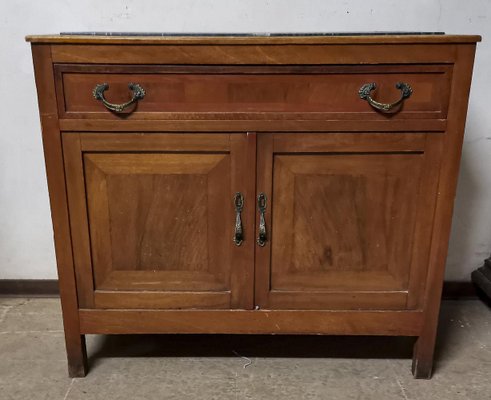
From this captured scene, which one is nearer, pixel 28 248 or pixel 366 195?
pixel 366 195

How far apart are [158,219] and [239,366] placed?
18.8 inches

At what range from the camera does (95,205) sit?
3.90 feet

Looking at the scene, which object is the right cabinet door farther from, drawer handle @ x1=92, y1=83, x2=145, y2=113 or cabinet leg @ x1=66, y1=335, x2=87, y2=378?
cabinet leg @ x1=66, y1=335, x2=87, y2=378

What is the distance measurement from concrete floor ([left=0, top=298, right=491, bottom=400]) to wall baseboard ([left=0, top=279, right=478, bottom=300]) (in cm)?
15

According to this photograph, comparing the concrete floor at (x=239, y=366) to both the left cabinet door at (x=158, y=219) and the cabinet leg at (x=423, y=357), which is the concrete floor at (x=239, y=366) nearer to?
the cabinet leg at (x=423, y=357)

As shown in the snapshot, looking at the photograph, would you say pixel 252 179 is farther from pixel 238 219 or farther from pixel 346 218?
pixel 346 218

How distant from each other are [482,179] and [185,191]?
1019 mm

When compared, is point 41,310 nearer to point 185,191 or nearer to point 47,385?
point 47,385

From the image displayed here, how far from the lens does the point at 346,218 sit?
1202mm

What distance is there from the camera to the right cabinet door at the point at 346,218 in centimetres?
115

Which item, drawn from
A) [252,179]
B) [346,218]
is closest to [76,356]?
[252,179]

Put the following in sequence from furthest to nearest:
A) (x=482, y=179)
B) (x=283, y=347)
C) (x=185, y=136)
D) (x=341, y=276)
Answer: (x=482, y=179) < (x=283, y=347) < (x=341, y=276) < (x=185, y=136)

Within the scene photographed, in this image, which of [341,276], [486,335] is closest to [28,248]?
[341,276]

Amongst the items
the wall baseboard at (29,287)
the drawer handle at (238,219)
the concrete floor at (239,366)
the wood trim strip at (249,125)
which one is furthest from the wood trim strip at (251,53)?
Answer: the wall baseboard at (29,287)
